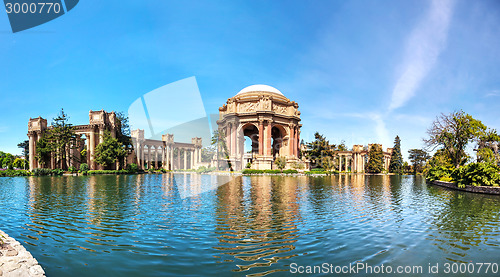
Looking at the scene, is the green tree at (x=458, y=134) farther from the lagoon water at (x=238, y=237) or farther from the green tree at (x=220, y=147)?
the green tree at (x=220, y=147)

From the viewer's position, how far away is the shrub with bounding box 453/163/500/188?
62.1 ft

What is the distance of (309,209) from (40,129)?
6686 centimetres

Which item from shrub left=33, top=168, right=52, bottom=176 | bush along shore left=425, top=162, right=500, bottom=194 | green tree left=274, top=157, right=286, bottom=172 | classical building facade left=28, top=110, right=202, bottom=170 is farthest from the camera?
classical building facade left=28, top=110, right=202, bottom=170

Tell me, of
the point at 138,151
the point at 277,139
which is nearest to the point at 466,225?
the point at 277,139

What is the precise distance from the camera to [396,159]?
279 ft

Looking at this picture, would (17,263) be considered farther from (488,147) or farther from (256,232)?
(488,147)

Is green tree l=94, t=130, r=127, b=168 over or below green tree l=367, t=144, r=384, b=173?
over

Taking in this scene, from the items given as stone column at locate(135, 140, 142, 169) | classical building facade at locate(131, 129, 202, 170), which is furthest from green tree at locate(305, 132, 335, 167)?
stone column at locate(135, 140, 142, 169)

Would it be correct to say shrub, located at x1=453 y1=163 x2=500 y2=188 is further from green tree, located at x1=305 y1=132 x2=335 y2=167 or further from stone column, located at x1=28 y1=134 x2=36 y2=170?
stone column, located at x1=28 y1=134 x2=36 y2=170

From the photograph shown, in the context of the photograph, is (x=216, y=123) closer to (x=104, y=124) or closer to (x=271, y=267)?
(x=104, y=124)

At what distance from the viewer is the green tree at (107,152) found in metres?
49.6

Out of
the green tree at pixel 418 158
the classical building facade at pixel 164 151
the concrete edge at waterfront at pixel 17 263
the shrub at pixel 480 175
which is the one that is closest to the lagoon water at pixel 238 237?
the concrete edge at waterfront at pixel 17 263

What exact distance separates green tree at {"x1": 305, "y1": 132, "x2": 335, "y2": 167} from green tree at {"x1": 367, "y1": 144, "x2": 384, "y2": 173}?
22.6 meters

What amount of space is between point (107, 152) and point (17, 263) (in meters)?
50.1
